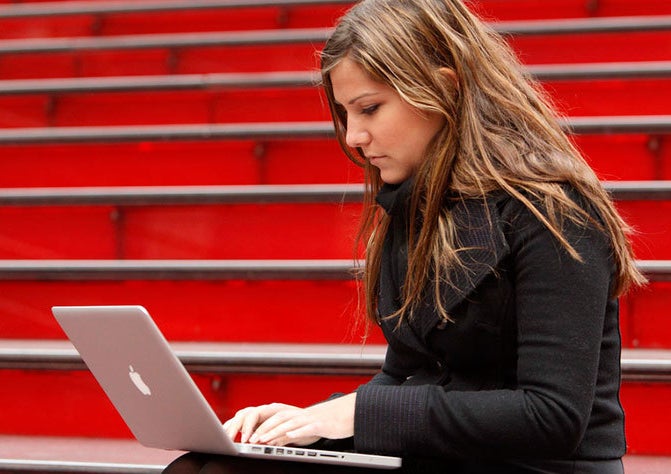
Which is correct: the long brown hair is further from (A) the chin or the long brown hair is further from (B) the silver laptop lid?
(B) the silver laptop lid

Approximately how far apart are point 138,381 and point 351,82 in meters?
0.36

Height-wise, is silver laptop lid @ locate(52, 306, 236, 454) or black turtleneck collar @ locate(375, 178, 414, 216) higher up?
black turtleneck collar @ locate(375, 178, 414, 216)

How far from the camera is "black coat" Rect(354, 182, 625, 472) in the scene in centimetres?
89

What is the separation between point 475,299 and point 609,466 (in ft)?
0.67

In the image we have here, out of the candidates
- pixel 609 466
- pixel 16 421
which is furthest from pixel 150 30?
pixel 609 466

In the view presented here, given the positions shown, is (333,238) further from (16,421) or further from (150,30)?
(150,30)

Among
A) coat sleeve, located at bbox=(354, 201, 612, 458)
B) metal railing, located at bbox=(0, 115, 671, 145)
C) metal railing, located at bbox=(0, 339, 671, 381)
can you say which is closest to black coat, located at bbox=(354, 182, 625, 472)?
coat sleeve, located at bbox=(354, 201, 612, 458)

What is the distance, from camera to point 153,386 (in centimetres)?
94

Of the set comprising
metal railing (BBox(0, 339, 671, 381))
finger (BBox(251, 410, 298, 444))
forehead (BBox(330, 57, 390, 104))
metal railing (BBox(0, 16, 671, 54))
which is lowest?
metal railing (BBox(0, 339, 671, 381))

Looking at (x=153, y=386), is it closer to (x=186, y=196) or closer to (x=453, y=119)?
(x=453, y=119)

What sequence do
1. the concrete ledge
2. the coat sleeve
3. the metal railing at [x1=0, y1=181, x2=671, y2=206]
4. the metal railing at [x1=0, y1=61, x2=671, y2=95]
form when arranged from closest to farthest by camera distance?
the coat sleeve
the concrete ledge
the metal railing at [x1=0, y1=181, x2=671, y2=206]
the metal railing at [x1=0, y1=61, x2=671, y2=95]

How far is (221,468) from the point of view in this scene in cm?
94

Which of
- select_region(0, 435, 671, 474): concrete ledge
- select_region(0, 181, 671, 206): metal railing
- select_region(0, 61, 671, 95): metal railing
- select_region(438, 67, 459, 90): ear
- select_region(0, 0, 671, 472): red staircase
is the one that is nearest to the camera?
select_region(438, 67, 459, 90): ear

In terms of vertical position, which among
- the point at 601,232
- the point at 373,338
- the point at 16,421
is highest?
the point at 601,232
